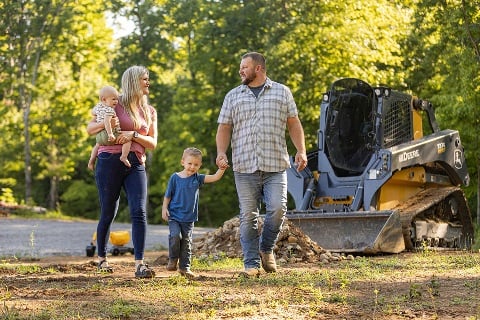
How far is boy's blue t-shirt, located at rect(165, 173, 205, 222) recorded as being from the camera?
8289 millimetres

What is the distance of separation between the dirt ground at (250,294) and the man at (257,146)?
0.48m

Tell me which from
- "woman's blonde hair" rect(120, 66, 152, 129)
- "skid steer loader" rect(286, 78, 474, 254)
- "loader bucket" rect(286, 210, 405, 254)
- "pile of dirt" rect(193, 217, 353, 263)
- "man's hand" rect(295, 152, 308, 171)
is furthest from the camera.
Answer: "skid steer loader" rect(286, 78, 474, 254)

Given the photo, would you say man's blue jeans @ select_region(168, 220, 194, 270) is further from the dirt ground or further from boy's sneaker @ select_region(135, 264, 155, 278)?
boy's sneaker @ select_region(135, 264, 155, 278)

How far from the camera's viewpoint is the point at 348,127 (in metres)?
13.7

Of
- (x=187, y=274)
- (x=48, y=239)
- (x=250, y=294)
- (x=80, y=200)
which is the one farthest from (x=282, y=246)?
(x=80, y=200)

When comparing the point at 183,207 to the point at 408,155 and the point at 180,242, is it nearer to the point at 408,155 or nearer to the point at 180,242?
the point at 180,242

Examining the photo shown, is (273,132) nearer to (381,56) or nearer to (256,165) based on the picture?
(256,165)

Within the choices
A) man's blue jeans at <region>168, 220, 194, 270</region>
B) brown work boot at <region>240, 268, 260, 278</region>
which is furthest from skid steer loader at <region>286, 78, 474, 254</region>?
man's blue jeans at <region>168, 220, 194, 270</region>

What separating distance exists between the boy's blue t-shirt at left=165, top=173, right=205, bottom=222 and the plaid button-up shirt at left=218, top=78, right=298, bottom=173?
0.47 meters

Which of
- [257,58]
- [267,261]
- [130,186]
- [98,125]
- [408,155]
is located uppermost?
[257,58]

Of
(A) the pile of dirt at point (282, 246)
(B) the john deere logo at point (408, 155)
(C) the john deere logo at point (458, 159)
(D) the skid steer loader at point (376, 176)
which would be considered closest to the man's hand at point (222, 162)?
(A) the pile of dirt at point (282, 246)

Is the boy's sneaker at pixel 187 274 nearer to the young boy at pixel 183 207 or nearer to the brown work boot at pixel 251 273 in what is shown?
the young boy at pixel 183 207

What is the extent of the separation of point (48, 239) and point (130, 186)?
10379mm

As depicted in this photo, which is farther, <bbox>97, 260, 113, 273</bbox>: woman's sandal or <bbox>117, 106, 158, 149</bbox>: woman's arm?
<bbox>97, 260, 113, 273</bbox>: woman's sandal
